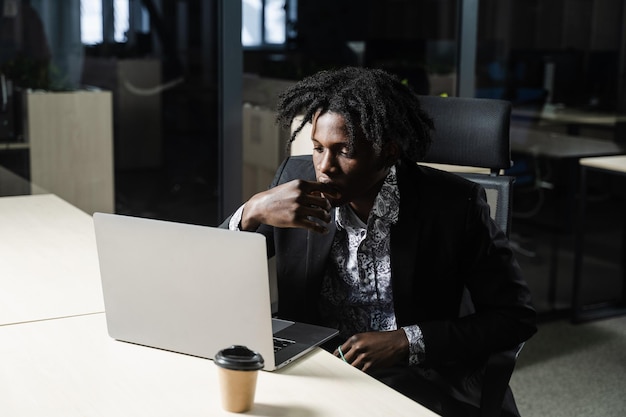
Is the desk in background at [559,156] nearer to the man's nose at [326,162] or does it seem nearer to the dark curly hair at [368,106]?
the dark curly hair at [368,106]

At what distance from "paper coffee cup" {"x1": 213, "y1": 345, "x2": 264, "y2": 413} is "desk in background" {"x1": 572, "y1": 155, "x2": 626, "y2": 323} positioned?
9.70 feet

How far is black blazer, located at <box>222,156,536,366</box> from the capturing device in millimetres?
1814

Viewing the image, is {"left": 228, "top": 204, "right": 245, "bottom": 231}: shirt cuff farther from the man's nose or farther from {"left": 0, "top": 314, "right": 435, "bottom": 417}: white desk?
{"left": 0, "top": 314, "right": 435, "bottom": 417}: white desk

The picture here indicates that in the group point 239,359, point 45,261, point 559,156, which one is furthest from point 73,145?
point 559,156

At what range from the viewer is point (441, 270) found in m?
1.90

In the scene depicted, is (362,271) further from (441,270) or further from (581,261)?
(581,261)

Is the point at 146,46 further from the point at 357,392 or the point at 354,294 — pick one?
the point at 357,392

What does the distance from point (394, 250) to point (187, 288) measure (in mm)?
568

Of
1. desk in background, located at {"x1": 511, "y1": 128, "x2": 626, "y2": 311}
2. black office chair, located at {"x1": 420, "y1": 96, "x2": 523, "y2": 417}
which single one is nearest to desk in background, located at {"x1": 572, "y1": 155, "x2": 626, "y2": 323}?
desk in background, located at {"x1": 511, "y1": 128, "x2": 626, "y2": 311}

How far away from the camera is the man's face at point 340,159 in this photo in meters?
1.82

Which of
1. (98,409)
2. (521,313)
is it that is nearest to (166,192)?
(521,313)

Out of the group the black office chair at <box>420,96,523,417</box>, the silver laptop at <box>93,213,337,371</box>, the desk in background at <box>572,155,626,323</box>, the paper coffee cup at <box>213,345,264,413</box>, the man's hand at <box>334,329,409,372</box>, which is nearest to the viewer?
the paper coffee cup at <box>213,345,264,413</box>

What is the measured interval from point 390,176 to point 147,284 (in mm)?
668

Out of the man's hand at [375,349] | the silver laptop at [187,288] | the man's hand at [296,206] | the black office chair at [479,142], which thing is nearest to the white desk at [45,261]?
the silver laptop at [187,288]
